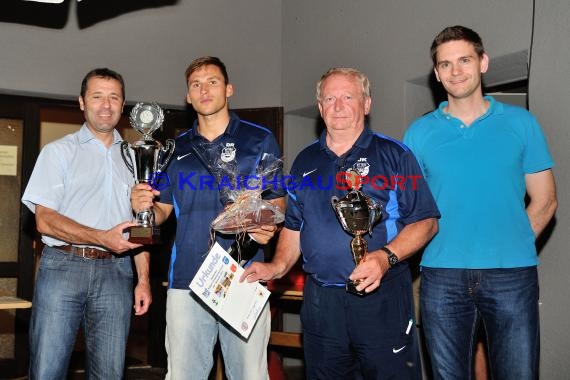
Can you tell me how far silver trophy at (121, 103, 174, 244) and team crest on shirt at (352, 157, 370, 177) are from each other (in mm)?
867

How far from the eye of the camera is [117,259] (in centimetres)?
296

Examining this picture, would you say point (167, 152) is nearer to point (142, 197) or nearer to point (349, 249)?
point (142, 197)

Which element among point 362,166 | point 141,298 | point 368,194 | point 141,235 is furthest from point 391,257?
point 141,298

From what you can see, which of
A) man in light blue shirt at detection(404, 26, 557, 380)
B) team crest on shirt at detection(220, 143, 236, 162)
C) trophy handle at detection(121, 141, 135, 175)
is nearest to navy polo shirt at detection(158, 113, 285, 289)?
team crest on shirt at detection(220, 143, 236, 162)

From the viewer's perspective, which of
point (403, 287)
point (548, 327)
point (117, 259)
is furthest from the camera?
point (548, 327)

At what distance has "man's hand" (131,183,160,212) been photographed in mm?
2623

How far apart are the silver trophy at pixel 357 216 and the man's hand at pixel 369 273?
5 centimetres

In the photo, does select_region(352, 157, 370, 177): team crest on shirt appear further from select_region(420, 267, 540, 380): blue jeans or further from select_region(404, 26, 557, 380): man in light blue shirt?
select_region(420, 267, 540, 380): blue jeans

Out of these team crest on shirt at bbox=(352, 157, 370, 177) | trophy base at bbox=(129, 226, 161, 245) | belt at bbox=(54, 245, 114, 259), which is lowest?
belt at bbox=(54, 245, 114, 259)

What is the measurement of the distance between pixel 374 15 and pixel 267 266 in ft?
9.77

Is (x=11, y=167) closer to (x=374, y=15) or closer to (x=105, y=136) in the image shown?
(x=105, y=136)

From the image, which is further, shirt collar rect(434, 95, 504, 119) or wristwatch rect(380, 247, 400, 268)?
shirt collar rect(434, 95, 504, 119)

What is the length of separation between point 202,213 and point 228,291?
42cm

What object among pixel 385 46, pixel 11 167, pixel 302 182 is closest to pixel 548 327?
pixel 302 182
